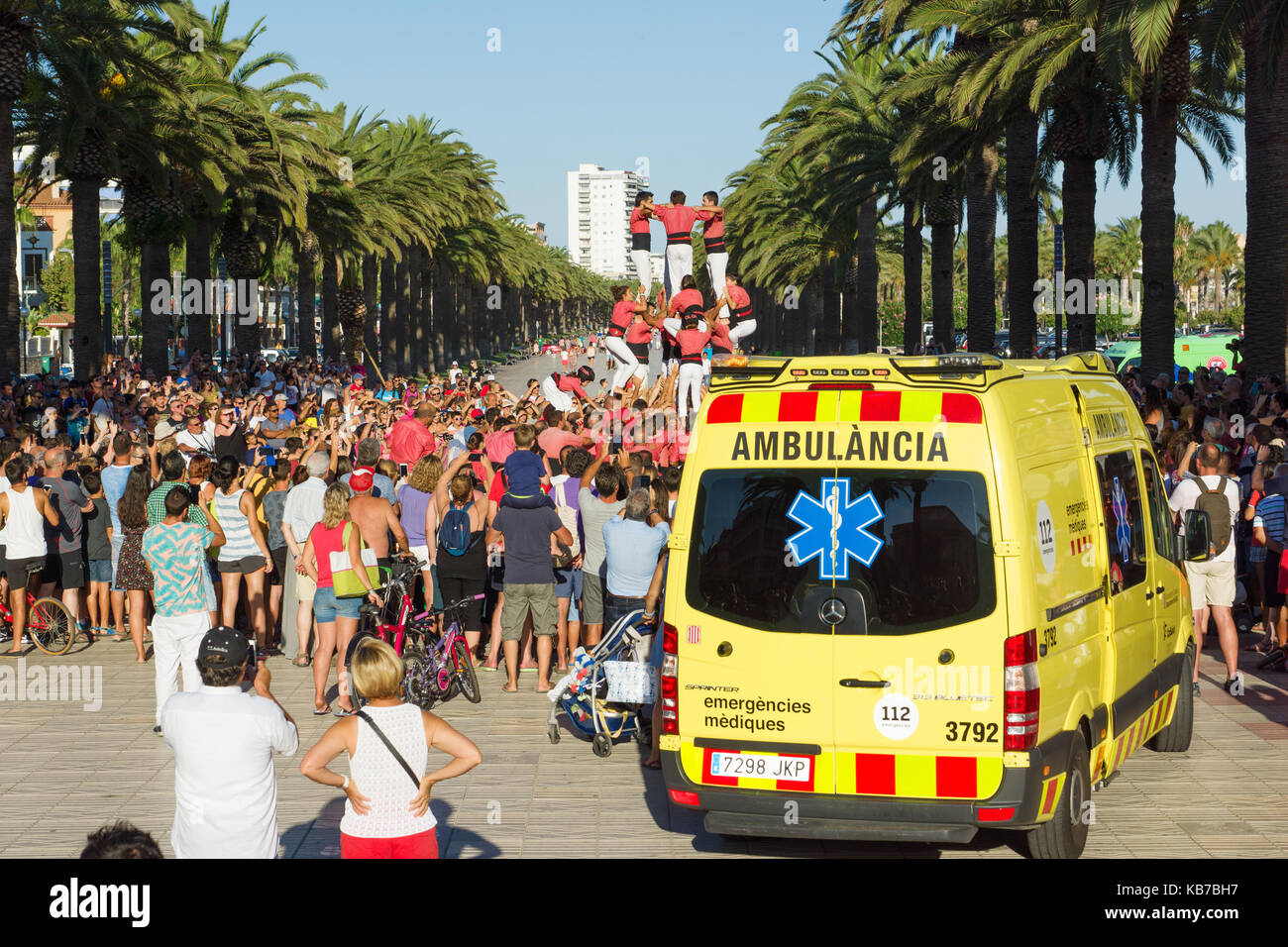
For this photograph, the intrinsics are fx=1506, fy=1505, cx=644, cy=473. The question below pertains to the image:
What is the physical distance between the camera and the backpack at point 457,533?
12.5 m

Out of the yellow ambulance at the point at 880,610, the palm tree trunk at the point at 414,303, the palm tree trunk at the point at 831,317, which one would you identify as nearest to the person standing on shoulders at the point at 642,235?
the yellow ambulance at the point at 880,610

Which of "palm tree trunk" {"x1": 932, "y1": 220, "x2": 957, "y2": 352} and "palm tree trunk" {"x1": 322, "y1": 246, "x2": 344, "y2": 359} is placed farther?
"palm tree trunk" {"x1": 322, "y1": 246, "x2": 344, "y2": 359}

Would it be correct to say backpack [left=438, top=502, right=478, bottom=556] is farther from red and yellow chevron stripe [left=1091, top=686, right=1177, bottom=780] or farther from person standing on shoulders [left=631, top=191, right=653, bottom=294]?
person standing on shoulders [left=631, top=191, right=653, bottom=294]

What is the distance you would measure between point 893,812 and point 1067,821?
1068 millimetres

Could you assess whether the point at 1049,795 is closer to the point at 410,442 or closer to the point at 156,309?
the point at 410,442

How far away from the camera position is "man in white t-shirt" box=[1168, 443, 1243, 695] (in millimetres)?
11945

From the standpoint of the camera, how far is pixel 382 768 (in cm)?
567

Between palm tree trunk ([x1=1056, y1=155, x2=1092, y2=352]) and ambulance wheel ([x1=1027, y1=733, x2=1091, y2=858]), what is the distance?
22817 mm

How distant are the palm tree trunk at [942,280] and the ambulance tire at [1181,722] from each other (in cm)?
2699

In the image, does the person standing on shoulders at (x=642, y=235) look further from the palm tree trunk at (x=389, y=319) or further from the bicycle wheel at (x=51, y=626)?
the palm tree trunk at (x=389, y=319)

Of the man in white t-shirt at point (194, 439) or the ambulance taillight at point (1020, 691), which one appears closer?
the ambulance taillight at point (1020, 691)

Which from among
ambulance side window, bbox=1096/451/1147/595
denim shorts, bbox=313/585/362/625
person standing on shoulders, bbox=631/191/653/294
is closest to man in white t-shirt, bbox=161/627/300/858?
ambulance side window, bbox=1096/451/1147/595

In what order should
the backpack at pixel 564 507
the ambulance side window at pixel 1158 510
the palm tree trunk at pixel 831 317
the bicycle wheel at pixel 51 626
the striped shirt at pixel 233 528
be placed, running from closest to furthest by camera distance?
the ambulance side window at pixel 1158 510 < the striped shirt at pixel 233 528 < the backpack at pixel 564 507 < the bicycle wheel at pixel 51 626 < the palm tree trunk at pixel 831 317

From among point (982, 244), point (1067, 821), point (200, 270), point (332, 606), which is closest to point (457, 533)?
point (332, 606)
